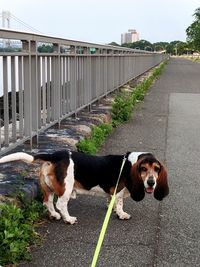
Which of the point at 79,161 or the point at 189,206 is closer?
the point at 79,161

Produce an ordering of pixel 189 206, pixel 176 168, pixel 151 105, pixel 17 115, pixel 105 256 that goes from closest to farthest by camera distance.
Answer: pixel 105 256 < pixel 189 206 < pixel 17 115 < pixel 176 168 < pixel 151 105

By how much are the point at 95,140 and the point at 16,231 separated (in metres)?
3.85

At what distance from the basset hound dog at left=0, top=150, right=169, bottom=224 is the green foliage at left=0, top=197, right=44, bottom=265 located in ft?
0.76

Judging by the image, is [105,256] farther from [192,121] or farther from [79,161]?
[192,121]

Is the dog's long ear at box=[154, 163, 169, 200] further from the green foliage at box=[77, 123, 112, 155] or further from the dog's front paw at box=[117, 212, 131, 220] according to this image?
the green foliage at box=[77, 123, 112, 155]

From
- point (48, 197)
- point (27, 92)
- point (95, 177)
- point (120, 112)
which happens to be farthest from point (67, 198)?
point (120, 112)

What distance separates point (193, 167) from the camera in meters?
6.52

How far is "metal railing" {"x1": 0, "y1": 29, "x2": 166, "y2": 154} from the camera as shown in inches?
196

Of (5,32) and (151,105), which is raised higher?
(5,32)

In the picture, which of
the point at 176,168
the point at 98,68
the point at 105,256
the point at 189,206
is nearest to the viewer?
the point at 105,256

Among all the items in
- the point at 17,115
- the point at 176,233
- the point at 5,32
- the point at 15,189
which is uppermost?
the point at 5,32

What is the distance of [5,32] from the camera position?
14.8 ft

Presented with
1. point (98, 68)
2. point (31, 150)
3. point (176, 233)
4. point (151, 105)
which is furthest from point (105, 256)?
point (151, 105)

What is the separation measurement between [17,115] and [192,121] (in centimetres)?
613
